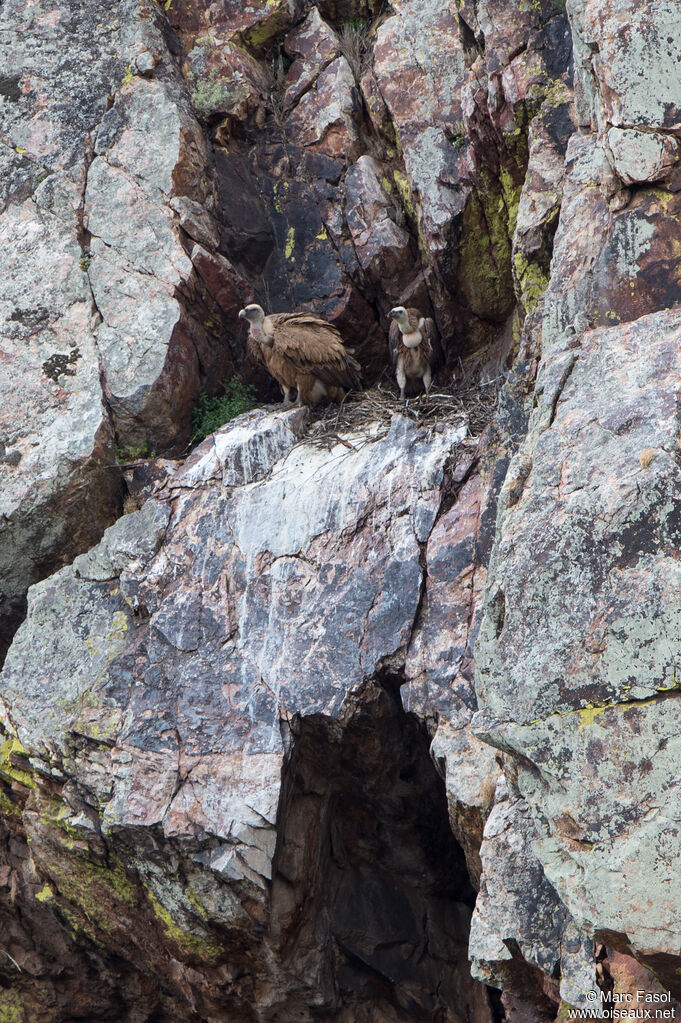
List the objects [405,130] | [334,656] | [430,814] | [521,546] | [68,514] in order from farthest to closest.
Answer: [405,130] < [68,514] < [430,814] < [334,656] < [521,546]

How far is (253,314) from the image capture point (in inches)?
363

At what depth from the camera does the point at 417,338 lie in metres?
9.30

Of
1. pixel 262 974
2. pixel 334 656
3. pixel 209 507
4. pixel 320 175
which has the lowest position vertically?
pixel 262 974

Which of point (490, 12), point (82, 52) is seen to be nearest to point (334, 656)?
point (490, 12)

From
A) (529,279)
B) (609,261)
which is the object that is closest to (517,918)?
(609,261)

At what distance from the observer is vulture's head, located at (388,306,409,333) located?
9.12 metres

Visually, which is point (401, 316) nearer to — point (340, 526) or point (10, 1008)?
point (340, 526)

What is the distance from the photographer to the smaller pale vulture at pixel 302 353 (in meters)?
9.20

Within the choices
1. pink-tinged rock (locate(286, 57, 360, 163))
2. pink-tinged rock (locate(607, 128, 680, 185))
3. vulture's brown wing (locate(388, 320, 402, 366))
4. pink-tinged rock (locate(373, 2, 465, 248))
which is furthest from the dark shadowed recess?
pink-tinged rock (locate(286, 57, 360, 163))

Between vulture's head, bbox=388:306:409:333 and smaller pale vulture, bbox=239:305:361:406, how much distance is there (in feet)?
1.74

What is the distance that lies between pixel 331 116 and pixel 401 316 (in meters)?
2.30

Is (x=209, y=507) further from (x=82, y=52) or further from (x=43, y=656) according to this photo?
(x=82, y=52)

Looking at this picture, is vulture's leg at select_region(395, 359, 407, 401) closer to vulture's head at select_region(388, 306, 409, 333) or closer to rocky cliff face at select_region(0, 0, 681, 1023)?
vulture's head at select_region(388, 306, 409, 333)

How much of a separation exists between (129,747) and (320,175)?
543 cm
